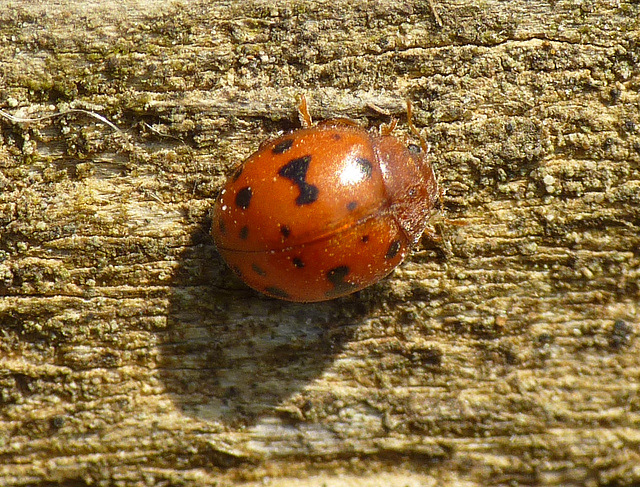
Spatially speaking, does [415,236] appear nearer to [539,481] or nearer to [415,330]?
[415,330]

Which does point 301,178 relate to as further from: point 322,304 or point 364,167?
point 322,304

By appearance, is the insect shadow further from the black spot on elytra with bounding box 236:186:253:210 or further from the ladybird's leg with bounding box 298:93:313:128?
the ladybird's leg with bounding box 298:93:313:128

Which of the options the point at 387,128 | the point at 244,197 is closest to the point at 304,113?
the point at 387,128

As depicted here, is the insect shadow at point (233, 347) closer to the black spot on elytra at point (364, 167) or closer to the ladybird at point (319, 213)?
the ladybird at point (319, 213)

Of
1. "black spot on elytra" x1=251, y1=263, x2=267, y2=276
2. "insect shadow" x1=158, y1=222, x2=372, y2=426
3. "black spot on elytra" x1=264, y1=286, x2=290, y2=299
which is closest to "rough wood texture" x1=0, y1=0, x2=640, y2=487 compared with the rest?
"insect shadow" x1=158, y1=222, x2=372, y2=426

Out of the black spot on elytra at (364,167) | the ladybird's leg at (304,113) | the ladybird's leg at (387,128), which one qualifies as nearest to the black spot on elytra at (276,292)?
the black spot on elytra at (364,167)

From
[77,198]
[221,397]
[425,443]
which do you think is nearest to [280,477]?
[221,397]

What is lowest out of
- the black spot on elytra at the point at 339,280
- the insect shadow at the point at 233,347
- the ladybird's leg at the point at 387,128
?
the insect shadow at the point at 233,347
